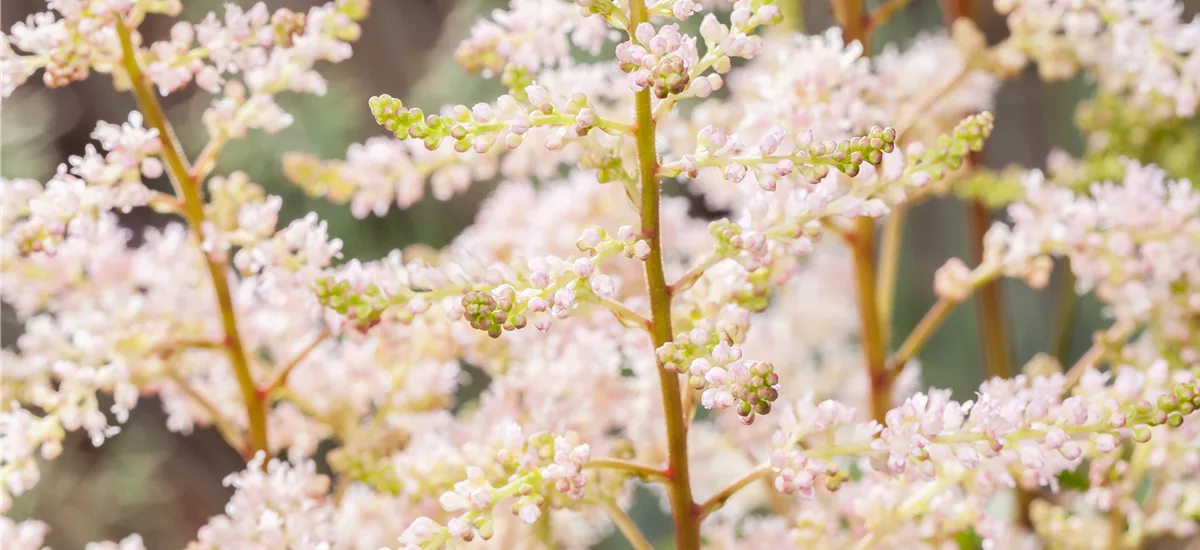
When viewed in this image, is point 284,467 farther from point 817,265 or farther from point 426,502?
point 817,265

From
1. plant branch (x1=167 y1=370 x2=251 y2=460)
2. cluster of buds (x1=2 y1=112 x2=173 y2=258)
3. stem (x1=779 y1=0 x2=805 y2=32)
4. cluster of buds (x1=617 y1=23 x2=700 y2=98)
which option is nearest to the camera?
cluster of buds (x1=617 y1=23 x2=700 y2=98)

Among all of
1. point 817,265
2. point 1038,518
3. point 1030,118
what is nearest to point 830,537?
point 1038,518

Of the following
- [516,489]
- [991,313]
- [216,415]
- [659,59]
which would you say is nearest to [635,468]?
[516,489]

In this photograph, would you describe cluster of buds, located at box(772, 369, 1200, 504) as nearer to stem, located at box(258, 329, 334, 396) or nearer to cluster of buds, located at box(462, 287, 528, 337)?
cluster of buds, located at box(462, 287, 528, 337)

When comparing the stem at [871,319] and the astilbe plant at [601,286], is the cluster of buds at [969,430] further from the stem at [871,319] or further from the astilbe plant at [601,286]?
the stem at [871,319]

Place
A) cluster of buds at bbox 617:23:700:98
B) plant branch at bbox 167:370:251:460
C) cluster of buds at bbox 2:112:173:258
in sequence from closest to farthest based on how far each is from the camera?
1. cluster of buds at bbox 617:23:700:98
2. cluster of buds at bbox 2:112:173:258
3. plant branch at bbox 167:370:251:460

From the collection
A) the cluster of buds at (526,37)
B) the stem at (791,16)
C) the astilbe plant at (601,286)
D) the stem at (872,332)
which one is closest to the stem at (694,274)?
the astilbe plant at (601,286)

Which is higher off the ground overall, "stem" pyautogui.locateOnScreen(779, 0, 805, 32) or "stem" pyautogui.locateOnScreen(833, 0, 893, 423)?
"stem" pyautogui.locateOnScreen(779, 0, 805, 32)

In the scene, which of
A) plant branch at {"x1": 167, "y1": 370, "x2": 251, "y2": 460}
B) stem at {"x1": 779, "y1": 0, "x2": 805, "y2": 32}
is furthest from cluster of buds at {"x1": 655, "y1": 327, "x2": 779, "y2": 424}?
stem at {"x1": 779, "y1": 0, "x2": 805, "y2": 32}
